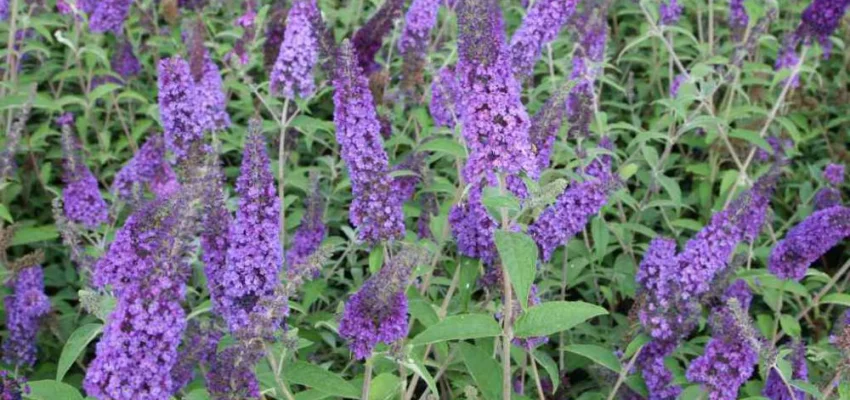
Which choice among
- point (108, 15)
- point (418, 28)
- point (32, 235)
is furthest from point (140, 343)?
point (108, 15)

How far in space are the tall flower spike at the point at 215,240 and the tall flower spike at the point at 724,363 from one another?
5.82 feet

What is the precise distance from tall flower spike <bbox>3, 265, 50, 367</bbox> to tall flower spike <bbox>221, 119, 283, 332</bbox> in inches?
66.1

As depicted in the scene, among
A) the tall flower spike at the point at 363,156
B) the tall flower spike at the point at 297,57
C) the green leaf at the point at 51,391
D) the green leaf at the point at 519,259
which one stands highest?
the tall flower spike at the point at 297,57

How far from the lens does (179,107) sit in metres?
4.62

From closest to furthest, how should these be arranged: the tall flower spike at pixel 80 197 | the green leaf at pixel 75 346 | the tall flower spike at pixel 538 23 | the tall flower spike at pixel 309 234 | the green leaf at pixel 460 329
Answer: the green leaf at pixel 460 329 → the green leaf at pixel 75 346 → the tall flower spike at pixel 309 234 → the tall flower spike at pixel 80 197 → the tall flower spike at pixel 538 23

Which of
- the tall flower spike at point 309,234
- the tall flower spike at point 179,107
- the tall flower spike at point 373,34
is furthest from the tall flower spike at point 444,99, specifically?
the tall flower spike at point 179,107

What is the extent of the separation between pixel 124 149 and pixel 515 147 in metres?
4.30

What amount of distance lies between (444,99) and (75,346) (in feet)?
7.09

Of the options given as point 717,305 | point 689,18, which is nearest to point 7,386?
point 717,305

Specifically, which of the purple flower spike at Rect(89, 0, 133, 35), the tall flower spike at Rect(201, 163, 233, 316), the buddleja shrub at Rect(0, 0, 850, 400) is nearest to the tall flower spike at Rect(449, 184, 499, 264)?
the buddleja shrub at Rect(0, 0, 850, 400)

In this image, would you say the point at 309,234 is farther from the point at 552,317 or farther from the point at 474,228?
the point at 552,317

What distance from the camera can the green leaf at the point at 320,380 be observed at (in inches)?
128

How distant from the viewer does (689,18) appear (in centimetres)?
857

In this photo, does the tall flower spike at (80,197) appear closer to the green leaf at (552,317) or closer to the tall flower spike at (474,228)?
the tall flower spike at (474,228)
